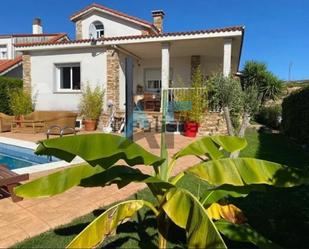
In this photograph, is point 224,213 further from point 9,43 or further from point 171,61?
point 9,43

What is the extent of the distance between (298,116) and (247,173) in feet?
41.3

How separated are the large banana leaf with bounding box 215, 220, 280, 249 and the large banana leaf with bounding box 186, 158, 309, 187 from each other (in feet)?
2.11

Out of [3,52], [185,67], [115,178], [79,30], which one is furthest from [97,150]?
[3,52]

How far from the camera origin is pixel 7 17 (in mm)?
31156

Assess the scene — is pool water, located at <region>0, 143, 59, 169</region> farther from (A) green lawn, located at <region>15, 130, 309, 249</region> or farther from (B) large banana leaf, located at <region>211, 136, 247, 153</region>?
(B) large banana leaf, located at <region>211, 136, 247, 153</region>

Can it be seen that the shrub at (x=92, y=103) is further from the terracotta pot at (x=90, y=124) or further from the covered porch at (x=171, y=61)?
the covered porch at (x=171, y=61)

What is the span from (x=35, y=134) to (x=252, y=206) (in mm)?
13213

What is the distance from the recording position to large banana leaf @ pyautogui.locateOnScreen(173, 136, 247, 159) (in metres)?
4.07

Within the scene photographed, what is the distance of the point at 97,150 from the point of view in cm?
296

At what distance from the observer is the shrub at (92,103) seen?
1783 centimetres

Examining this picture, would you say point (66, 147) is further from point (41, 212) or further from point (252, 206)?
point (252, 206)

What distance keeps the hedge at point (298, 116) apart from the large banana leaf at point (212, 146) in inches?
413

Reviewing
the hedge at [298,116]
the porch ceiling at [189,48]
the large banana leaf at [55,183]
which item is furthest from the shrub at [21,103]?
the large banana leaf at [55,183]

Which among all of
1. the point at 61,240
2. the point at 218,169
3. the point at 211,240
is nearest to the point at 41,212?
the point at 61,240
